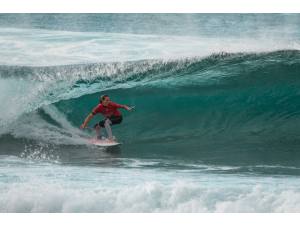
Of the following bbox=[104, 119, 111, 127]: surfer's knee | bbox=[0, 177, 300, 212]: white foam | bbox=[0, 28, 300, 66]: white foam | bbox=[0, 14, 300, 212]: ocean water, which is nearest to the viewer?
bbox=[0, 177, 300, 212]: white foam

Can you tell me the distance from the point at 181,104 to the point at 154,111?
40cm

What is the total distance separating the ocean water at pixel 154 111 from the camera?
6.42m

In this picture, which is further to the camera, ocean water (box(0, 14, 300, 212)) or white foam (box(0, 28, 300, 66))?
white foam (box(0, 28, 300, 66))

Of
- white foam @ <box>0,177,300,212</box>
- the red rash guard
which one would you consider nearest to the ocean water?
white foam @ <box>0,177,300,212</box>

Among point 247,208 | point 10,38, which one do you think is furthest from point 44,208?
point 10,38

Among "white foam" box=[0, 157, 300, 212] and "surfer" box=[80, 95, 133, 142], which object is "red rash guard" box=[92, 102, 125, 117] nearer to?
"surfer" box=[80, 95, 133, 142]

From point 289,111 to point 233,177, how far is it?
226 cm

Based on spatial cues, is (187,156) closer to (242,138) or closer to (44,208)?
(242,138)

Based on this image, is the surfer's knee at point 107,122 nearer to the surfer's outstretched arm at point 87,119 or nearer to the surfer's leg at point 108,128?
the surfer's leg at point 108,128

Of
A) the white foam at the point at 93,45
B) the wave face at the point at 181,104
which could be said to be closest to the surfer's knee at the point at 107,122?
the wave face at the point at 181,104

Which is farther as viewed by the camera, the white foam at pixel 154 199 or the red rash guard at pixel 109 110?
the red rash guard at pixel 109 110

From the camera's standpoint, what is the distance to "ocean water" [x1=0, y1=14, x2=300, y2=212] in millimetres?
6422

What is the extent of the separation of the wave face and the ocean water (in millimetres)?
19

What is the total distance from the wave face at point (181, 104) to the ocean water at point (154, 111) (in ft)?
0.06
